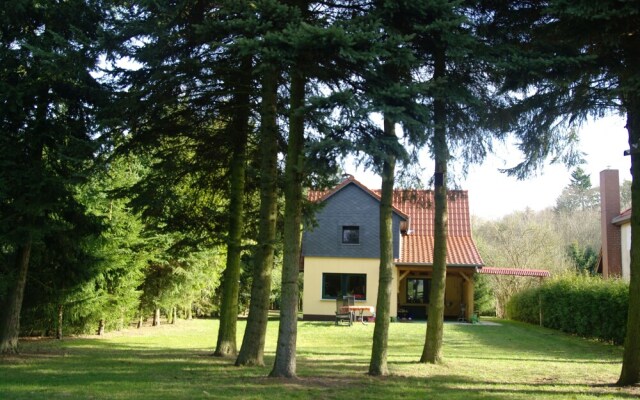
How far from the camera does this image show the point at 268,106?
37.2 ft

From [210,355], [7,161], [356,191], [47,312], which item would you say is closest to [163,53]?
[7,161]

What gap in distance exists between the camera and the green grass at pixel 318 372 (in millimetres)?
8328

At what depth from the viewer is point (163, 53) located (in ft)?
35.3

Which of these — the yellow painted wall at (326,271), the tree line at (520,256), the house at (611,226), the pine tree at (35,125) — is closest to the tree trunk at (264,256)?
the pine tree at (35,125)

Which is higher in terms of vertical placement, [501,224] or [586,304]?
[501,224]

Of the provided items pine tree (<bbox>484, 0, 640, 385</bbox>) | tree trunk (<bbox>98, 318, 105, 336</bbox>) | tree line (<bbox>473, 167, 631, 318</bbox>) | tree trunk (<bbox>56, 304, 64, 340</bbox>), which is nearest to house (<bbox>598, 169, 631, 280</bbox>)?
tree line (<bbox>473, 167, 631, 318</bbox>)

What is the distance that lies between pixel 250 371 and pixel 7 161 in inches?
252

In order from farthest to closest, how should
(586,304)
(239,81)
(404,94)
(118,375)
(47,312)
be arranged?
(586,304), (47,312), (239,81), (118,375), (404,94)

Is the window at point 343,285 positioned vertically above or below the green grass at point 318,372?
above

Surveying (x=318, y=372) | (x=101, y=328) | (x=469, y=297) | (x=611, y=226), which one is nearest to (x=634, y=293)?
(x=318, y=372)

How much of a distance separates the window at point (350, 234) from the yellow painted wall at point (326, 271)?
95 centimetres

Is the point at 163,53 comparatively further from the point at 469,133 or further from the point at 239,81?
the point at 469,133

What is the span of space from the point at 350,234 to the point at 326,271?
7.47 ft

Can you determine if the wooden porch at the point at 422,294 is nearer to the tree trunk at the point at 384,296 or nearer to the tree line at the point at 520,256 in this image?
the tree line at the point at 520,256
